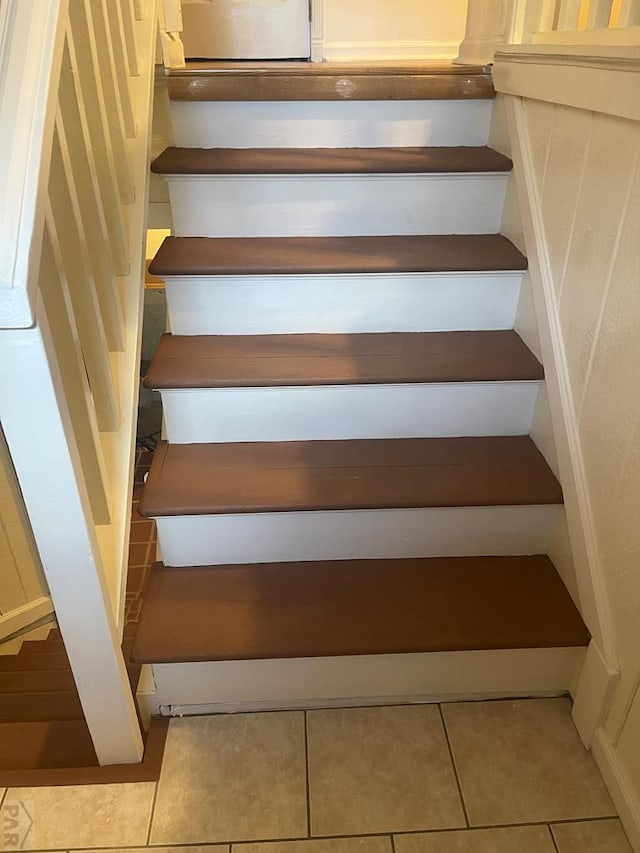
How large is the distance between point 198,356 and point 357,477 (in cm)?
48

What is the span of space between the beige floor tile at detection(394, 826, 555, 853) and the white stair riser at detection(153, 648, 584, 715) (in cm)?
28

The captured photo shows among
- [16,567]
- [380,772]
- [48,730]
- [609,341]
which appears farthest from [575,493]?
[16,567]

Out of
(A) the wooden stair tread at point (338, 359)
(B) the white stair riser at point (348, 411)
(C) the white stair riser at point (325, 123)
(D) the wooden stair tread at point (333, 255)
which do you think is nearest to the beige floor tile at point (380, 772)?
(B) the white stair riser at point (348, 411)

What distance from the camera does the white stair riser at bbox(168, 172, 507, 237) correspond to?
1.70 metres

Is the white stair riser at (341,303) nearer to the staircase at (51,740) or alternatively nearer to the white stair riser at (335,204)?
the white stair riser at (335,204)

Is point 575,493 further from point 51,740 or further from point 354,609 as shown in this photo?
point 51,740

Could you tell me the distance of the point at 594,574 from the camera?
131cm

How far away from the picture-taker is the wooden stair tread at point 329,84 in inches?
68.5

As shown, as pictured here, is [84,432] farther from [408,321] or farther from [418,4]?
[418,4]

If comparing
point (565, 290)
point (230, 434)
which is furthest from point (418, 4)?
point (230, 434)

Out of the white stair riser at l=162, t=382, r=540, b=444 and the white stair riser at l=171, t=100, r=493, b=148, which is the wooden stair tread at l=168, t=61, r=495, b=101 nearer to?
the white stair riser at l=171, t=100, r=493, b=148

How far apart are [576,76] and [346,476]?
94 cm

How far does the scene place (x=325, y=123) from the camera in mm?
1812

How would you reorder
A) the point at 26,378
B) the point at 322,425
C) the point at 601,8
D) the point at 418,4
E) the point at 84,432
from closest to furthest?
the point at 26,378
the point at 84,432
the point at 601,8
the point at 322,425
the point at 418,4
